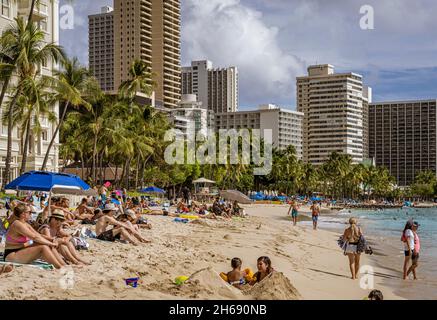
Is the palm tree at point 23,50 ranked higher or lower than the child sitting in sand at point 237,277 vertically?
higher

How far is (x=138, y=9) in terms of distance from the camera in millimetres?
147750

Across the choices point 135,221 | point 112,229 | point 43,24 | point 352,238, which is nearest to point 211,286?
point 352,238

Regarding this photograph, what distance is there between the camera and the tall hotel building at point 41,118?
39.4 m

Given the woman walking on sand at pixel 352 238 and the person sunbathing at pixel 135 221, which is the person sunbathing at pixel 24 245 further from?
the person sunbathing at pixel 135 221

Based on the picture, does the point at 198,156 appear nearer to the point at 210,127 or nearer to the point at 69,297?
the point at 69,297

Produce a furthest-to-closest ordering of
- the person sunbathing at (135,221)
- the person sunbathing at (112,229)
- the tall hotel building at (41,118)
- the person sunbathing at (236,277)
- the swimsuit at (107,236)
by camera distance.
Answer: the tall hotel building at (41,118) → the person sunbathing at (135,221) → the person sunbathing at (112,229) → the swimsuit at (107,236) → the person sunbathing at (236,277)

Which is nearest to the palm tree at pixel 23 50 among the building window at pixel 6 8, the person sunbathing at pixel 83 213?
the person sunbathing at pixel 83 213

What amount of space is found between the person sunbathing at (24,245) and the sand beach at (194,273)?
0.31 meters

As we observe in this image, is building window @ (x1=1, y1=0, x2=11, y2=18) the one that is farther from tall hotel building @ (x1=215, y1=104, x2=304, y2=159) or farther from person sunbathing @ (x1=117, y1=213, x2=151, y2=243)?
tall hotel building @ (x1=215, y1=104, x2=304, y2=159)

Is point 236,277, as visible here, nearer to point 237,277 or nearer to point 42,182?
point 237,277

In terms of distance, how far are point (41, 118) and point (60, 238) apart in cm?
3428

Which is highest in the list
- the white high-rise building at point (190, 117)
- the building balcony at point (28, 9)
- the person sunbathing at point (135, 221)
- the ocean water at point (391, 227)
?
the white high-rise building at point (190, 117)

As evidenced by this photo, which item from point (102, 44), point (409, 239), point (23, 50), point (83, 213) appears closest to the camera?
point (409, 239)

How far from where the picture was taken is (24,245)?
9.97 m
